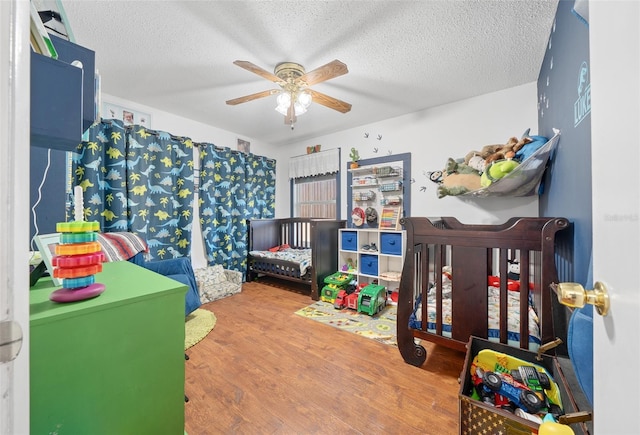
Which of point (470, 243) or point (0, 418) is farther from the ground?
point (470, 243)

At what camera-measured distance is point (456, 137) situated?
2707 millimetres

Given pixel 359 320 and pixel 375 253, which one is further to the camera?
pixel 375 253

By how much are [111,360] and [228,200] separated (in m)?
2.97

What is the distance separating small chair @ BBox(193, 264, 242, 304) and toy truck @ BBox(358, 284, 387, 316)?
1587mm

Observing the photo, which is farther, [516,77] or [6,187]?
[516,77]

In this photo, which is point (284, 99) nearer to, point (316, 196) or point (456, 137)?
point (456, 137)

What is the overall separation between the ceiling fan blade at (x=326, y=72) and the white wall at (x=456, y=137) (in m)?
1.57

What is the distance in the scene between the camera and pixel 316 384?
4.84 feet

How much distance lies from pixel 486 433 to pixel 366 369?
0.85 meters

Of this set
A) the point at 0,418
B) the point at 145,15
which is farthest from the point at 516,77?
the point at 0,418

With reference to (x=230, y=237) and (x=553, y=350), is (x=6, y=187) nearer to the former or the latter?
(x=553, y=350)

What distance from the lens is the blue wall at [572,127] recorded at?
1044mm

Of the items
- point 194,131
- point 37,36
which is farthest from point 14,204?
point 194,131

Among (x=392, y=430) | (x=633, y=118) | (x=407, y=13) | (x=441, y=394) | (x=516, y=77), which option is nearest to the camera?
(x=633, y=118)
